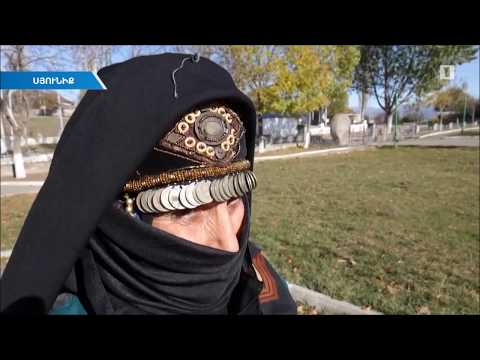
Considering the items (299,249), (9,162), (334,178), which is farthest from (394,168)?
(9,162)

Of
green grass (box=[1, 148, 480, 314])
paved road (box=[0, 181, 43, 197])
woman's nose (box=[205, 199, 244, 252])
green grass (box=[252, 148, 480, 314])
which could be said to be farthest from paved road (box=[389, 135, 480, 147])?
woman's nose (box=[205, 199, 244, 252])

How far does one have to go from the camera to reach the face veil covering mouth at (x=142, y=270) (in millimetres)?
1071

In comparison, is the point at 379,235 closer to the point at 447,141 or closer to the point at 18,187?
the point at 18,187

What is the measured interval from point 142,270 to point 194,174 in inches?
13.6

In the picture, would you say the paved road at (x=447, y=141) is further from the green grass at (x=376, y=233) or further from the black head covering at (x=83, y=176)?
the black head covering at (x=83, y=176)

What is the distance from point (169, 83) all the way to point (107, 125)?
22cm

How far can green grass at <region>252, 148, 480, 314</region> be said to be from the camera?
366cm

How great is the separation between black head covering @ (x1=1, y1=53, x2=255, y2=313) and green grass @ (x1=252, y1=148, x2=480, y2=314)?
3087mm

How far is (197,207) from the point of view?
1167 mm

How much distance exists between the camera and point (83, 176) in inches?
37.8

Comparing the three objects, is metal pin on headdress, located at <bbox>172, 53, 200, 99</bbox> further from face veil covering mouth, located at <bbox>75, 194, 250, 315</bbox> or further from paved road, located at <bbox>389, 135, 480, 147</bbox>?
paved road, located at <bbox>389, 135, 480, 147</bbox>

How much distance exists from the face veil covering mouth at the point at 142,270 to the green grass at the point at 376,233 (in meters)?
2.73

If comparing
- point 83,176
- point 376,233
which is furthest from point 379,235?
point 83,176

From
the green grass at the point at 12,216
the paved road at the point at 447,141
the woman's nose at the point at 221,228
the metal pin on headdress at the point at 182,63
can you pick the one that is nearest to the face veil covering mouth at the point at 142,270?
the woman's nose at the point at 221,228
